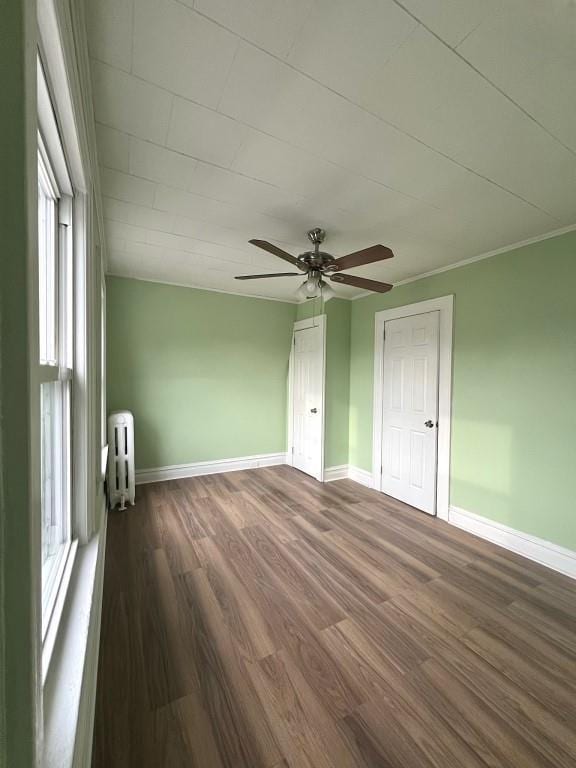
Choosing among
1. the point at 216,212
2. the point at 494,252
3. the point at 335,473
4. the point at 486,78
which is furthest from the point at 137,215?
the point at 335,473

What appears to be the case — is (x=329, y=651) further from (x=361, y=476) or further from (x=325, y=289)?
(x=361, y=476)

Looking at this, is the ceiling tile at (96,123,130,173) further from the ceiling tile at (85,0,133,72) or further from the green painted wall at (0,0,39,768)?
the green painted wall at (0,0,39,768)

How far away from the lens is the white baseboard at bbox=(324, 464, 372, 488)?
3.84 meters

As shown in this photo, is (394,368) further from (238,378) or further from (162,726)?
(162,726)

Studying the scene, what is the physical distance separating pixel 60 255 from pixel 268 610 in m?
2.02

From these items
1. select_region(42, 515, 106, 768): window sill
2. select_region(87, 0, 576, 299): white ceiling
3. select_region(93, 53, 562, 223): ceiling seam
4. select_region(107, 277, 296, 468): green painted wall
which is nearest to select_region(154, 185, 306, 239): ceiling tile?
select_region(87, 0, 576, 299): white ceiling

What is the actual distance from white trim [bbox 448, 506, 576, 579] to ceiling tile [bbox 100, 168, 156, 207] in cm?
346

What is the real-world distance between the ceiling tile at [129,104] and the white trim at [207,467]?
324 centimetres

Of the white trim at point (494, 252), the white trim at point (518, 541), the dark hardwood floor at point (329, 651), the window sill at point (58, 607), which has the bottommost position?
the dark hardwood floor at point (329, 651)

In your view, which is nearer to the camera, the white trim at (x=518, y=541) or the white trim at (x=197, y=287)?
the white trim at (x=518, y=541)

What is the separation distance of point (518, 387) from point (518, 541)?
3.96 ft

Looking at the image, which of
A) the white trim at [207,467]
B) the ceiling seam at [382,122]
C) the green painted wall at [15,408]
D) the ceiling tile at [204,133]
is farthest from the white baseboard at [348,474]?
the green painted wall at [15,408]

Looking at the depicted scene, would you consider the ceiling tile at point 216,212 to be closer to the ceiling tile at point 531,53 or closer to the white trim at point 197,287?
the white trim at point 197,287

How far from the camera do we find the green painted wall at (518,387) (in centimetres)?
221
